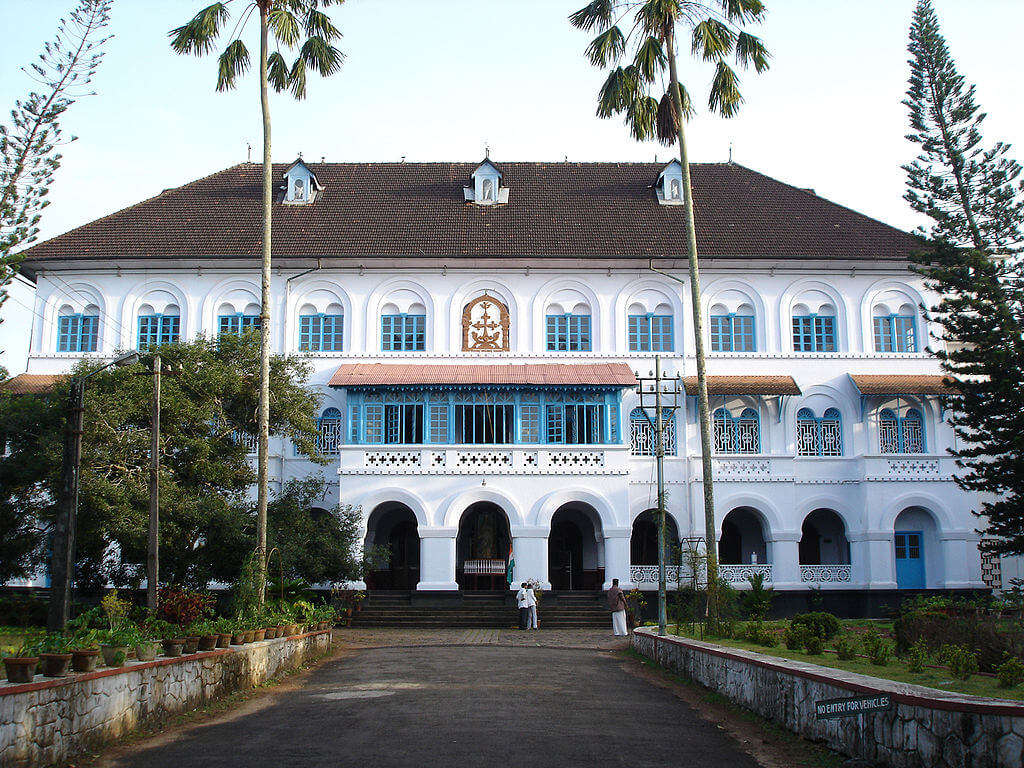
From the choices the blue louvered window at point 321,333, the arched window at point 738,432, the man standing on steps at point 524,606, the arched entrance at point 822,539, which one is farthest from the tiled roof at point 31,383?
the arched entrance at point 822,539

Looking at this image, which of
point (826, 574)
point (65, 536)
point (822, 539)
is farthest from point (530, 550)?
point (65, 536)

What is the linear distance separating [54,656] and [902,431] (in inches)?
1066

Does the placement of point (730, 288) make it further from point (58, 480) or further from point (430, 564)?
point (58, 480)

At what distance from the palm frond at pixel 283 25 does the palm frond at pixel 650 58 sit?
23.3ft

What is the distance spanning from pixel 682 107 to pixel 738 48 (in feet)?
5.49

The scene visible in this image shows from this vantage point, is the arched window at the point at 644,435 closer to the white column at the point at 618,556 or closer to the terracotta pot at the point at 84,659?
the white column at the point at 618,556

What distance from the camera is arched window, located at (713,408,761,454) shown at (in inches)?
1184

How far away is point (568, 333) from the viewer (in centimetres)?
3092

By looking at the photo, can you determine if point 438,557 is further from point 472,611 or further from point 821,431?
point 821,431

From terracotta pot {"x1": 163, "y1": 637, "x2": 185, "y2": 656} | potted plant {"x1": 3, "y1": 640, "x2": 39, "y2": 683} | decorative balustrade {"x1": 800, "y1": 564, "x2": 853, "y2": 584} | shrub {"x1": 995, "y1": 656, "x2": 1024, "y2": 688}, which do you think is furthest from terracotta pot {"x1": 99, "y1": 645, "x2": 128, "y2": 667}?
decorative balustrade {"x1": 800, "y1": 564, "x2": 853, "y2": 584}

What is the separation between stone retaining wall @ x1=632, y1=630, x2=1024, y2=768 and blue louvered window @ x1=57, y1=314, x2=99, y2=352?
24.3 m

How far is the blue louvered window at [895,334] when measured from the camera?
102 feet

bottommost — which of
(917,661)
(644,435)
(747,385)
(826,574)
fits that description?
(917,661)

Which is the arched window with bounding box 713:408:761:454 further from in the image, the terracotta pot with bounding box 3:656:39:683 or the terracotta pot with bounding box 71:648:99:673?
the terracotta pot with bounding box 3:656:39:683
